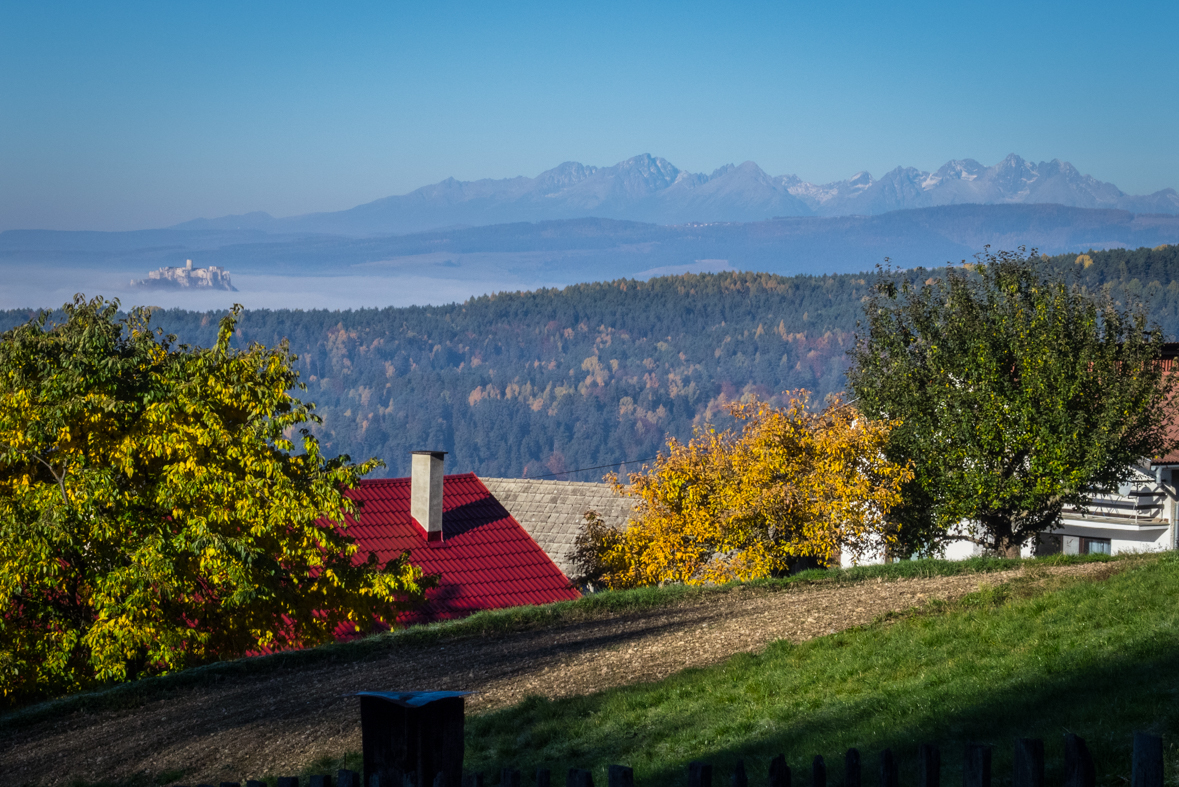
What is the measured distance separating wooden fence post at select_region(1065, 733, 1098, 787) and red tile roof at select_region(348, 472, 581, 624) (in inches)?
906

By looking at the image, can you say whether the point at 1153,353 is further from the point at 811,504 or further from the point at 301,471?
the point at 301,471

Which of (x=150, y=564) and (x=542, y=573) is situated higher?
(x=150, y=564)

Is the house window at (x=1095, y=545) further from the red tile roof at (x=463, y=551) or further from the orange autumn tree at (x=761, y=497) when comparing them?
the red tile roof at (x=463, y=551)

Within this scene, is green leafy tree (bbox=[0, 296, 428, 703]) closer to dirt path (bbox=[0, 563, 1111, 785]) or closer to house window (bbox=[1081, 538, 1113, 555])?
dirt path (bbox=[0, 563, 1111, 785])

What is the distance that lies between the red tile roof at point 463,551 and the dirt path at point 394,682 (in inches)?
473

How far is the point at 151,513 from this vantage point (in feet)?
58.9

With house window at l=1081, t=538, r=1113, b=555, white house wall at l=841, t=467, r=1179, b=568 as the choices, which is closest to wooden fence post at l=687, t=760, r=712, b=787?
white house wall at l=841, t=467, r=1179, b=568

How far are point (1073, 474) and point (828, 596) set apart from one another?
12967 millimetres

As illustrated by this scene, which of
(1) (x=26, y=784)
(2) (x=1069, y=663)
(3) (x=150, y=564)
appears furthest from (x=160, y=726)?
(2) (x=1069, y=663)

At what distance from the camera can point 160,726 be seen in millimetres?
11828

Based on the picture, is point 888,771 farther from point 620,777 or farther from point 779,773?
point 620,777

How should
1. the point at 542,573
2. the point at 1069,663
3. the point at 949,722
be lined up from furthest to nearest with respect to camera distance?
the point at 542,573 < the point at 1069,663 < the point at 949,722

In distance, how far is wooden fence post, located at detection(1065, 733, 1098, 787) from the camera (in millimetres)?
3695

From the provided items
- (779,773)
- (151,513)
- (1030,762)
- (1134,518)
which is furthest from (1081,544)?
(779,773)
